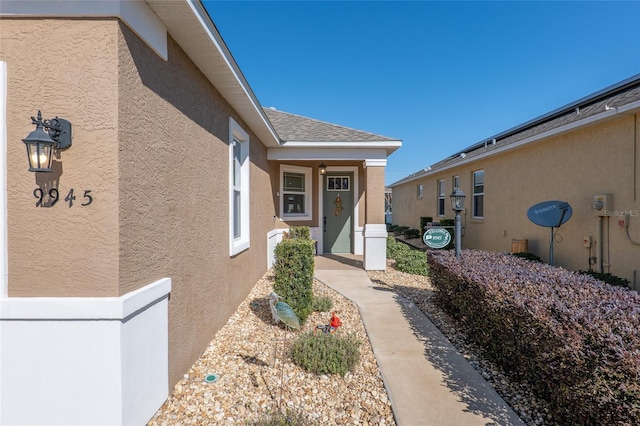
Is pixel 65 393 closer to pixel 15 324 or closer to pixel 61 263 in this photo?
pixel 15 324

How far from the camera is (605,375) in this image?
198cm

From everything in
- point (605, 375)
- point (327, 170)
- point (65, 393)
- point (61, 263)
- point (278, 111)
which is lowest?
point (65, 393)

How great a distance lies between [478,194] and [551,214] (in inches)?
183

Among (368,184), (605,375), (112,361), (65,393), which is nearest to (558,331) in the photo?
(605,375)

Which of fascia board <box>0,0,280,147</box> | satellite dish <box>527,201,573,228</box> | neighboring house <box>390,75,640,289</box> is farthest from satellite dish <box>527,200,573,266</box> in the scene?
fascia board <box>0,0,280,147</box>

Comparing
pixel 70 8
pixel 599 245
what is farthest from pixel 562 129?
pixel 70 8

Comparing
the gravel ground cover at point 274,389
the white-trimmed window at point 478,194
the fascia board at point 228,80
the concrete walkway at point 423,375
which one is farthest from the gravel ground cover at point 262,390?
the white-trimmed window at point 478,194

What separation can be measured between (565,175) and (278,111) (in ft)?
28.7

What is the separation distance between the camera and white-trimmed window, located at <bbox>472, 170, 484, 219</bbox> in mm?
10816

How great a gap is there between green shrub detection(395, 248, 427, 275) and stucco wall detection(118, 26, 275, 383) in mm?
5068

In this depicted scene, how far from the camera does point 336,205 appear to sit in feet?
34.3

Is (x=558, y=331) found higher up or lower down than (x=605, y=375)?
higher up

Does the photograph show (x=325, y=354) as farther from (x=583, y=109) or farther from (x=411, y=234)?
(x=411, y=234)

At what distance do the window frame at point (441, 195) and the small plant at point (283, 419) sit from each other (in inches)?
522
